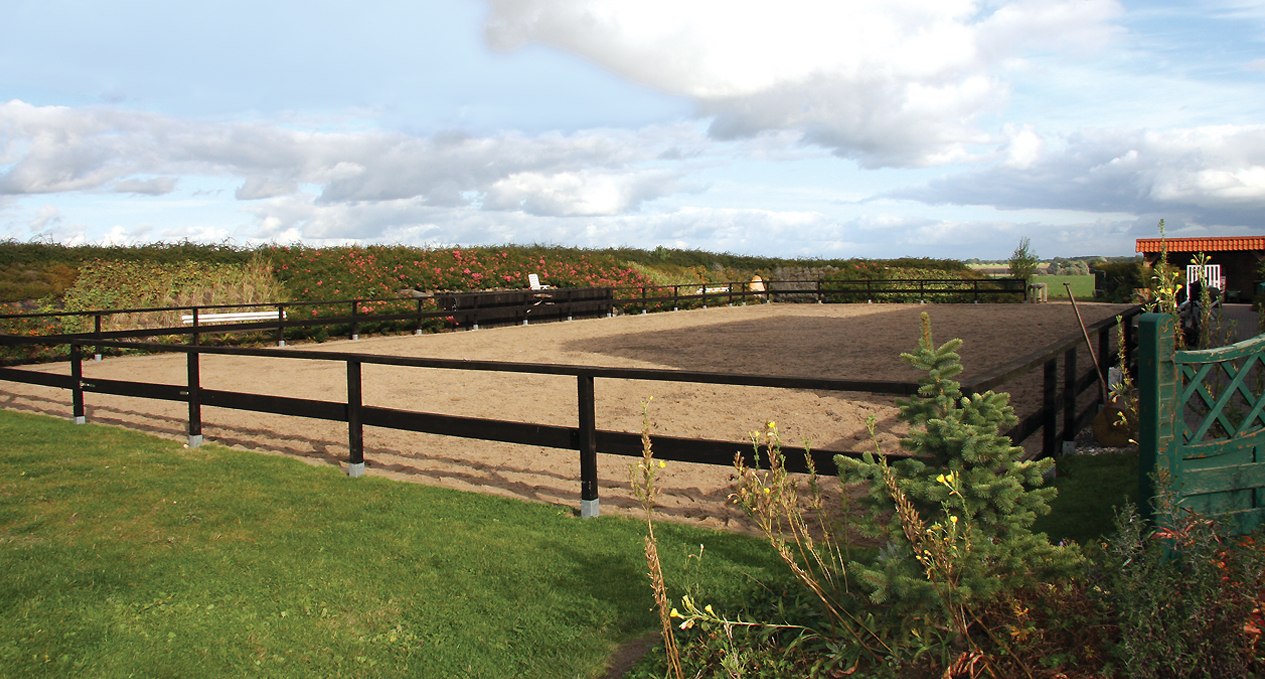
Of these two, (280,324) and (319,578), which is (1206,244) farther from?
(319,578)

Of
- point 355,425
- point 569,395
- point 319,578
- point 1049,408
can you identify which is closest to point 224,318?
point 569,395

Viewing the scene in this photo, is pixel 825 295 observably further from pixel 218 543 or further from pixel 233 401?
pixel 218 543

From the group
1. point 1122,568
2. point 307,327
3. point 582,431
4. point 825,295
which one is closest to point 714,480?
point 582,431

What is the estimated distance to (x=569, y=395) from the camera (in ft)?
39.1

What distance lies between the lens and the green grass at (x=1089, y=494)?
525 centimetres

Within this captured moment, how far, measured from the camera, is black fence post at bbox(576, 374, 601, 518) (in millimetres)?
5996

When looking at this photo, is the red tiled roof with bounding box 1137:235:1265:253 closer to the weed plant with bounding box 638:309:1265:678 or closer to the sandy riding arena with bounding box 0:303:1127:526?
the sandy riding arena with bounding box 0:303:1127:526

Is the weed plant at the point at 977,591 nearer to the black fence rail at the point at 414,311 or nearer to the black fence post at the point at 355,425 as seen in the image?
the black fence post at the point at 355,425

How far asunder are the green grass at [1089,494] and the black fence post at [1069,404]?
17.1 inches

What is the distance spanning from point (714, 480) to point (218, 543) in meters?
3.67

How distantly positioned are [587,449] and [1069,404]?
4623 millimetres

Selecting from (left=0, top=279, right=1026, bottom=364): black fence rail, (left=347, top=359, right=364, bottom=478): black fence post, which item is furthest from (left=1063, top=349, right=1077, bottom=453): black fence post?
(left=0, top=279, right=1026, bottom=364): black fence rail

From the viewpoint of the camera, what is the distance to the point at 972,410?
140 inches

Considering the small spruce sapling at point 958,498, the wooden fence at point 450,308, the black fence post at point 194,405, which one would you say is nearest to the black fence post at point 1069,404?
the small spruce sapling at point 958,498
